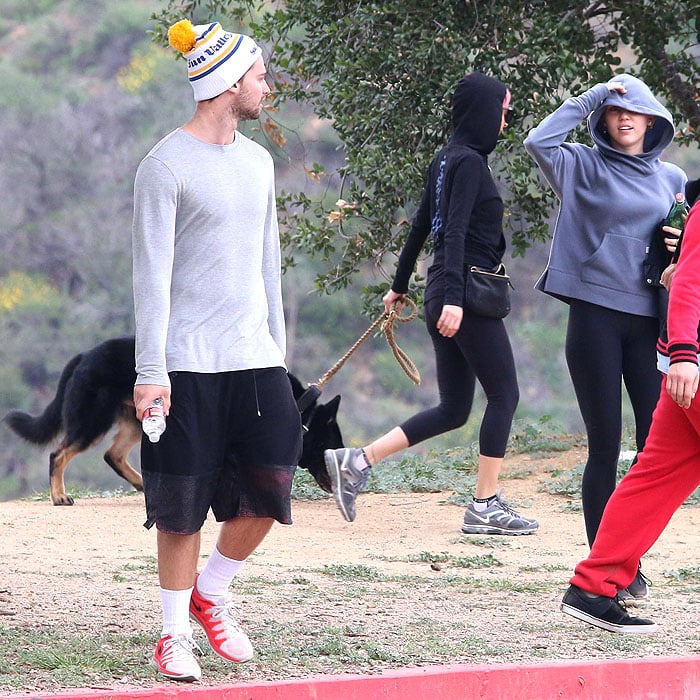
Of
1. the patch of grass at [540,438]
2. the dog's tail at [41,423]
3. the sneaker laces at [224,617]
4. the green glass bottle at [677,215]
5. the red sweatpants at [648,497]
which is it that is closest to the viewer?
the sneaker laces at [224,617]

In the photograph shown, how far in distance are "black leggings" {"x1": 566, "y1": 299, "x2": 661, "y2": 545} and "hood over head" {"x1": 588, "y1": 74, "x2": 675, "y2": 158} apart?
2.25 ft

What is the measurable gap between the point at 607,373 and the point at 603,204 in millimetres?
658

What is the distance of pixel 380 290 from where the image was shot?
9.16 metres

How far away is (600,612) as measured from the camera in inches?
172

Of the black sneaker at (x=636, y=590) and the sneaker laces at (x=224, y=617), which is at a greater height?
the sneaker laces at (x=224, y=617)

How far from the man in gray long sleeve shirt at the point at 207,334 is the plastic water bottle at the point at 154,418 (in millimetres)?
22

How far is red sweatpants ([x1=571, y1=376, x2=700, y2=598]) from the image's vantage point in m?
4.21

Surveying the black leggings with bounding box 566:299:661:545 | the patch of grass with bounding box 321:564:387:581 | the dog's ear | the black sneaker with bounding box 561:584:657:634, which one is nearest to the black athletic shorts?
the black sneaker with bounding box 561:584:657:634

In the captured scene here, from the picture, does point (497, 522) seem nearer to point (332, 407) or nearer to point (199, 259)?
point (332, 407)

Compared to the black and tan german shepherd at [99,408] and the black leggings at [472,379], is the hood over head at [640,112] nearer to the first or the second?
the black leggings at [472,379]

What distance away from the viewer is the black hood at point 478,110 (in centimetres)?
619

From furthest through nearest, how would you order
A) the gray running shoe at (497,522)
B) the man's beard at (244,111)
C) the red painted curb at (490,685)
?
the gray running shoe at (497,522)
the man's beard at (244,111)
the red painted curb at (490,685)

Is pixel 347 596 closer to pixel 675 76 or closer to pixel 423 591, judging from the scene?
pixel 423 591

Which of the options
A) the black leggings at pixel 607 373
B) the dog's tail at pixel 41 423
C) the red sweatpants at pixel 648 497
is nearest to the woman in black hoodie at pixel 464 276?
the black leggings at pixel 607 373
